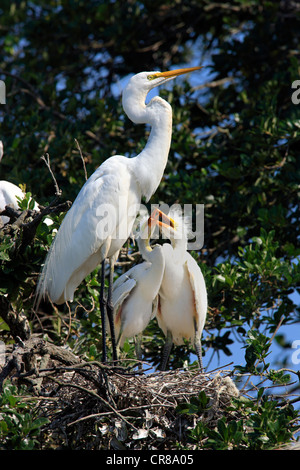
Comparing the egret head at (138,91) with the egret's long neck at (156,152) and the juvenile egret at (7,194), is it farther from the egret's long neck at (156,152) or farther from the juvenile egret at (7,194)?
the juvenile egret at (7,194)

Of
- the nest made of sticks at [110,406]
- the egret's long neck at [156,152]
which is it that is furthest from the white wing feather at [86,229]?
the nest made of sticks at [110,406]

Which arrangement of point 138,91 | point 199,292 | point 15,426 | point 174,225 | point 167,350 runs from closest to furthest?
point 15,426
point 138,91
point 199,292
point 167,350
point 174,225

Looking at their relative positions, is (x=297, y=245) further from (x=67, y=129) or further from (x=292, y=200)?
(x=67, y=129)

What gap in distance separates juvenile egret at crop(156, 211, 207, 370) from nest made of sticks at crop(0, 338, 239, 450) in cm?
78

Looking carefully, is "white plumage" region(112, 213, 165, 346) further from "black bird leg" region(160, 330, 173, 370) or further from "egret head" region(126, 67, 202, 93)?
"egret head" region(126, 67, 202, 93)

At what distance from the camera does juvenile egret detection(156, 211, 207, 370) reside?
377 centimetres

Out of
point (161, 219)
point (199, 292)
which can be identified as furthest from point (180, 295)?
point (161, 219)

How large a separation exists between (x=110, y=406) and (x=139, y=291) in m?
1.22

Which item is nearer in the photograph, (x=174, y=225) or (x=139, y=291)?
(x=139, y=291)

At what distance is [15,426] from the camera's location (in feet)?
A: 8.14

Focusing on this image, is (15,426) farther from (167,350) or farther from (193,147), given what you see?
(193,147)

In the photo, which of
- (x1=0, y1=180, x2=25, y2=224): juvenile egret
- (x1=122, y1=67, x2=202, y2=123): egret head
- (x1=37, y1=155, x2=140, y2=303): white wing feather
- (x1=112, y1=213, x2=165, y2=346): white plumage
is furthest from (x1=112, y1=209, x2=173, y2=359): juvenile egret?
(x1=0, y1=180, x2=25, y2=224): juvenile egret

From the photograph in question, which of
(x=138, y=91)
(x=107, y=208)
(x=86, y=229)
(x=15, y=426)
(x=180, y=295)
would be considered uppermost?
(x=138, y=91)

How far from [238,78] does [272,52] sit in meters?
0.35
